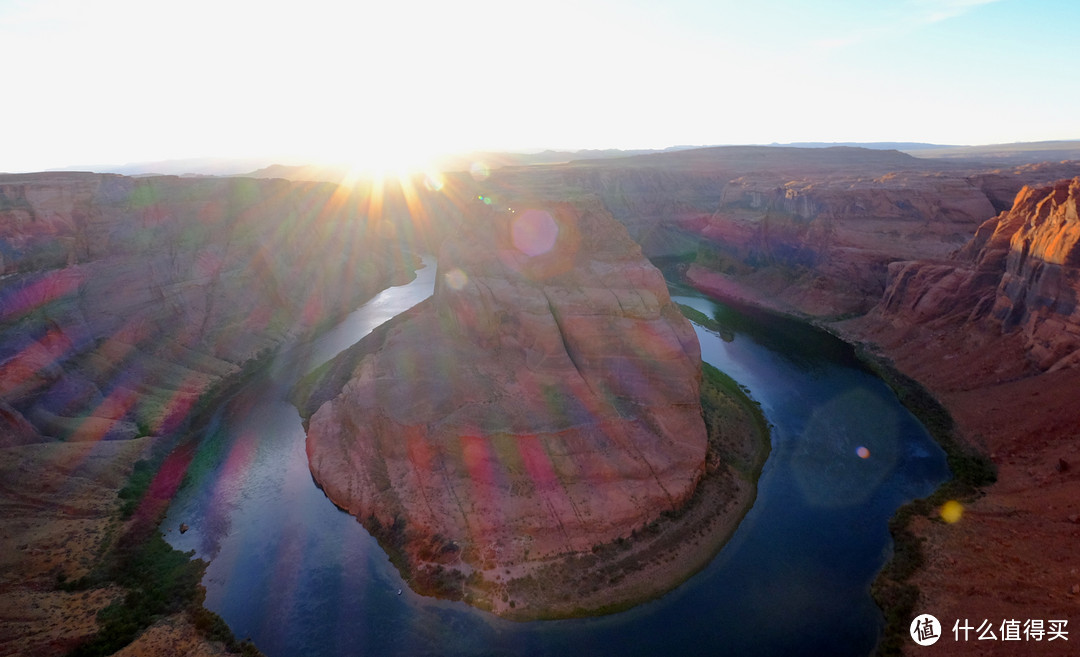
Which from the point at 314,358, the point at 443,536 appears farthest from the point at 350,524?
the point at 314,358

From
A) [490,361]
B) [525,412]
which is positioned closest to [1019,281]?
[525,412]

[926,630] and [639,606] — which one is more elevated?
[926,630]

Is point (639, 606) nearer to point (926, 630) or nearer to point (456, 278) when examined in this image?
point (926, 630)

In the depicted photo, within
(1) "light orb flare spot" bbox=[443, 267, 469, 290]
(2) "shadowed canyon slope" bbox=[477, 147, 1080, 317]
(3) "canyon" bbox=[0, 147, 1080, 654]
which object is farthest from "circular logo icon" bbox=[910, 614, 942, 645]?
(2) "shadowed canyon slope" bbox=[477, 147, 1080, 317]

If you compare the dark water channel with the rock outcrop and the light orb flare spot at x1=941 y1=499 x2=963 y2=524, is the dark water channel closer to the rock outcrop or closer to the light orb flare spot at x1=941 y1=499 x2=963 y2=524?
the light orb flare spot at x1=941 y1=499 x2=963 y2=524

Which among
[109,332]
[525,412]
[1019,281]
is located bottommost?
[525,412]

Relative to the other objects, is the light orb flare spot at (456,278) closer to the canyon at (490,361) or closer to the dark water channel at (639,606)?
the canyon at (490,361)

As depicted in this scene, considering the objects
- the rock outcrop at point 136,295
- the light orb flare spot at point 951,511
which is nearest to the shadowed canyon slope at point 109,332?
the rock outcrop at point 136,295
